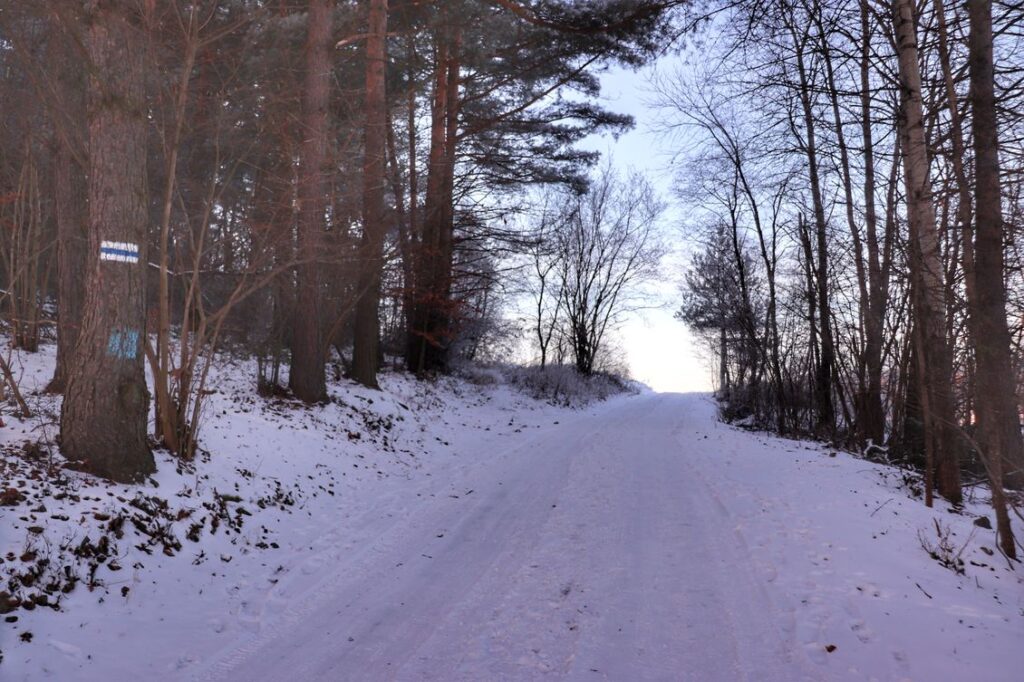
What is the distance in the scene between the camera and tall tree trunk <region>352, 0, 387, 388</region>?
11.2 m

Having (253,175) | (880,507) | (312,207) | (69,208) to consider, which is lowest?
(880,507)

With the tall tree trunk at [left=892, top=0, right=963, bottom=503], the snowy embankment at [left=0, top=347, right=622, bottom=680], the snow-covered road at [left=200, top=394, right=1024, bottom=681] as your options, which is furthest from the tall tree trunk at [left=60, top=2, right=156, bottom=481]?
the tall tree trunk at [left=892, top=0, right=963, bottom=503]

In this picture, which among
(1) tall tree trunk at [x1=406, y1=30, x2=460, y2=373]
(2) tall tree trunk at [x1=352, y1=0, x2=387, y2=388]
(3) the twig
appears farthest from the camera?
(1) tall tree trunk at [x1=406, y1=30, x2=460, y2=373]

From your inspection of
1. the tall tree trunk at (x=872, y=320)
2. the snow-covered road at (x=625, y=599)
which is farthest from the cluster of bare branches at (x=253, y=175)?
Result: the tall tree trunk at (x=872, y=320)

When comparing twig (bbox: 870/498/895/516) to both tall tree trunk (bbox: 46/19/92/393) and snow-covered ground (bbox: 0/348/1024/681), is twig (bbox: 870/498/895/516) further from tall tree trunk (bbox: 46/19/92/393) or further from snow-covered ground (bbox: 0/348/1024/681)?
tall tree trunk (bbox: 46/19/92/393)

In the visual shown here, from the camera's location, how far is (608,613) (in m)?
4.31

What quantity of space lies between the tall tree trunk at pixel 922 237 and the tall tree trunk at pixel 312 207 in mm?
7562

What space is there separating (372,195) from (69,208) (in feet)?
15.7

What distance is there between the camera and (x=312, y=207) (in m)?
9.11

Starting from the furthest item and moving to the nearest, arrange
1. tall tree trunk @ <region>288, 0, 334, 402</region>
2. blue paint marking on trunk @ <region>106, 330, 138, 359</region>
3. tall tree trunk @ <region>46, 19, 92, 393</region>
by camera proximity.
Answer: tall tree trunk @ <region>288, 0, 334, 402</region>
tall tree trunk @ <region>46, 19, 92, 393</region>
blue paint marking on trunk @ <region>106, 330, 138, 359</region>

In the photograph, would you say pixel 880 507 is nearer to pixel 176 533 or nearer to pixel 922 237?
pixel 922 237

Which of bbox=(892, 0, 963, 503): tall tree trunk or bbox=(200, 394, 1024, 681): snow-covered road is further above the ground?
bbox=(892, 0, 963, 503): tall tree trunk

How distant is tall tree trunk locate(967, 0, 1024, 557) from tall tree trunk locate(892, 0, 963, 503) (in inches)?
22.6

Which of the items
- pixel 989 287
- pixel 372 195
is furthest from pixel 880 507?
pixel 372 195
